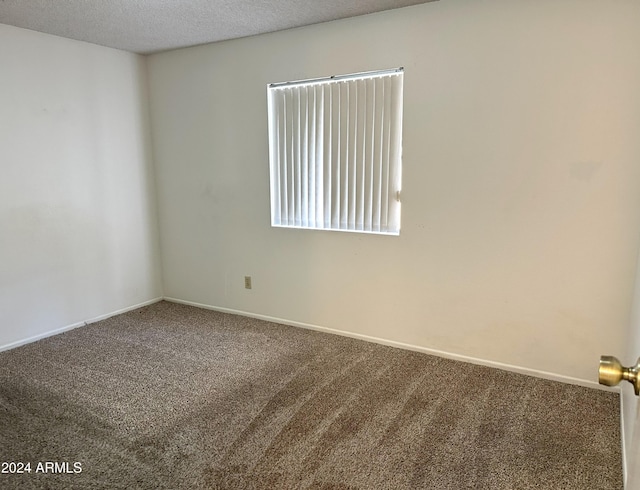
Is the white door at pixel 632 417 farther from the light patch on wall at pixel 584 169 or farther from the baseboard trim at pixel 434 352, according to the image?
the light patch on wall at pixel 584 169

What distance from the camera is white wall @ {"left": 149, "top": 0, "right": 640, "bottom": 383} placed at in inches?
94.7

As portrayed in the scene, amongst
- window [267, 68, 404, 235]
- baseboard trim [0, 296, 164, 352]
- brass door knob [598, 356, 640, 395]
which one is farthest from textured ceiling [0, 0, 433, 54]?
brass door knob [598, 356, 640, 395]

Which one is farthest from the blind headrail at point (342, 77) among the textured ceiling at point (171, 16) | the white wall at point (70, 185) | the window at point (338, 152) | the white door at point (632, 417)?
the white door at point (632, 417)

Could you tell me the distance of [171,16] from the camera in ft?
9.66

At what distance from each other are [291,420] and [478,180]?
6.15 ft

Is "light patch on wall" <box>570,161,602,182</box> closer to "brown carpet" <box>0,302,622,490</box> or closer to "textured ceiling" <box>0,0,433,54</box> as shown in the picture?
"brown carpet" <box>0,302,622,490</box>

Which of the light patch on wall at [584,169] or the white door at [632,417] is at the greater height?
the light patch on wall at [584,169]

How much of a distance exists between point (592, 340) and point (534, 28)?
6.23 feet

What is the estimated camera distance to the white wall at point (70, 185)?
125 inches

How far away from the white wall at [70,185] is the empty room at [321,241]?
0.02 meters

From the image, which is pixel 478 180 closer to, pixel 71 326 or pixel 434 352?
pixel 434 352

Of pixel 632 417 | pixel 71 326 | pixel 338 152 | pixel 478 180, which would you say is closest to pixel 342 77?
pixel 338 152

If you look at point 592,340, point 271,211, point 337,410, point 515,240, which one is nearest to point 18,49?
point 271,211

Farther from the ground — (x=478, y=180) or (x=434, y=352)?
(x=478, y=180)
